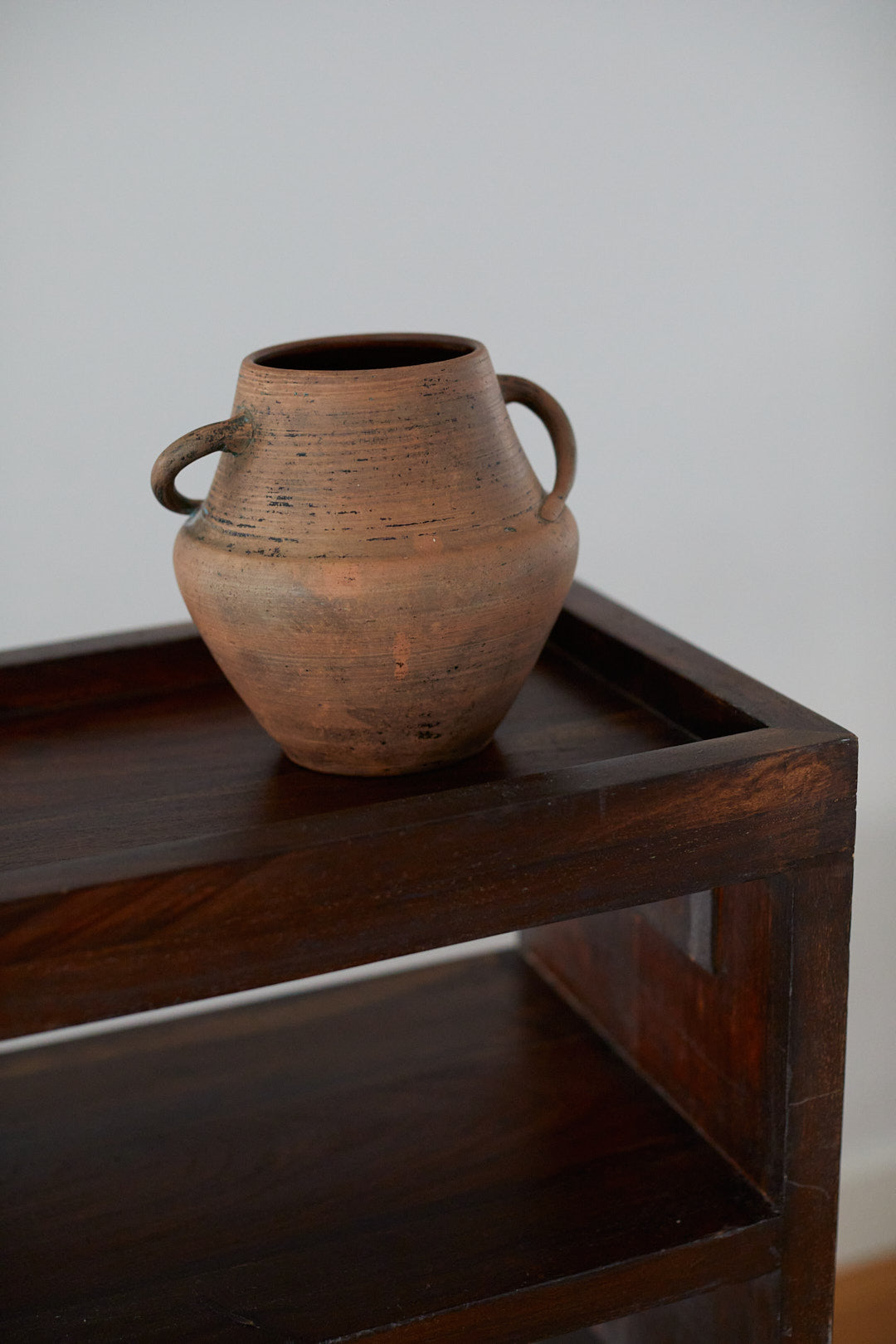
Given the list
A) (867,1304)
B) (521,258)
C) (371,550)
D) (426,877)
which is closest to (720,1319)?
(426,877)

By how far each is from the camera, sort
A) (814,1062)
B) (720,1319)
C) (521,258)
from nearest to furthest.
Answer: (814,1062) < (720,1319) < (521,258)

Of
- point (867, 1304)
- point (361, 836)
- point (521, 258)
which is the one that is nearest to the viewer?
point (361, 836)

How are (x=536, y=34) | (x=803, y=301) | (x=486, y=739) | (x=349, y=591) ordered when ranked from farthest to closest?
(x=803, y=301)
(x=536, y=34)
(x=486, y=739)
(x=349, y=591)

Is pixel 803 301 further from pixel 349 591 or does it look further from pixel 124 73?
pixel 349 591

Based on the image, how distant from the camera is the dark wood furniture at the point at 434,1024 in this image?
1.90 ft

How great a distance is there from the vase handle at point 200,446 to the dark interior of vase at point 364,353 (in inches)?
2.6

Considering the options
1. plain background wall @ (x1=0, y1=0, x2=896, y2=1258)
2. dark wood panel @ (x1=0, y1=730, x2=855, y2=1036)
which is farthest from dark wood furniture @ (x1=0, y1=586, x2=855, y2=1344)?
plain background wall @ (x1=0, y1=0, x2=896, y2=1258)

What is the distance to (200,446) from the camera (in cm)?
63

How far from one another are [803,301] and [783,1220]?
0.81 m

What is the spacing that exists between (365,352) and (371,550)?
173 mm

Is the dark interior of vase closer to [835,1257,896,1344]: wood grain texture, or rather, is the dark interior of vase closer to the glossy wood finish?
the glossy wood finish

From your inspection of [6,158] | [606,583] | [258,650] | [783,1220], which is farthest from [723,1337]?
[6,158]

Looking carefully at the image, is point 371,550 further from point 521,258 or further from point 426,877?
point 521,258

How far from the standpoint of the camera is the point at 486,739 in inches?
27.7
